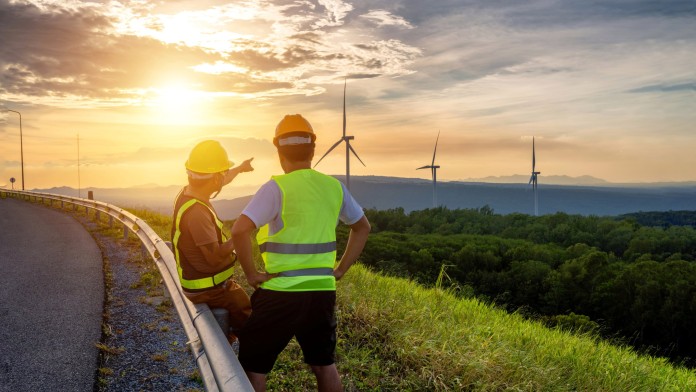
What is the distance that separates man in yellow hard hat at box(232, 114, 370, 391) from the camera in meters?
3.43

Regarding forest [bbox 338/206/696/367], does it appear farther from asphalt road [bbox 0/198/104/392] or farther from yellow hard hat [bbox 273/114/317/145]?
yellow hard hat [bbox 273/114/317/145]

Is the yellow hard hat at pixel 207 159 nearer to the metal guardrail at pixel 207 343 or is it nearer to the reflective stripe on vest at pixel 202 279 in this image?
the reflective stripe on vest at pixel 202 279

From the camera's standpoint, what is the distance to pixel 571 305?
48.2 metres

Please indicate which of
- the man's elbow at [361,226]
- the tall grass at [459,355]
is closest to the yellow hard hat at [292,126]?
the man's elbow at [361,226]

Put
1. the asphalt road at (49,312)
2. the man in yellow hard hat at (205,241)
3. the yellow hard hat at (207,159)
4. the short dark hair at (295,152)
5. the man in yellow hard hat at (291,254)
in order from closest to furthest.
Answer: the man in yellow hard hat at (291,254) < the short dark hair at (295,152) < the man in yellow hard hat at (205,241) < the yellow hard hat at (207,159) < the asphalt road at (49,312)

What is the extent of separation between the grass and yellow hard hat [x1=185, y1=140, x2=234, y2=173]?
1872 millimetres

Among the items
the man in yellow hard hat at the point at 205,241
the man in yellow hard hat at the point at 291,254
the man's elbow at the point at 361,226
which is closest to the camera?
the man in yellow hard hat at the point at 291,254

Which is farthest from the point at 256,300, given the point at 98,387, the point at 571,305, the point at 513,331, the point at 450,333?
the point at 571,305

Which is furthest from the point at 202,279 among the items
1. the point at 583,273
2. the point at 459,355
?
the point at 583,273

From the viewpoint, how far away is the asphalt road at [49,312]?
5246mm

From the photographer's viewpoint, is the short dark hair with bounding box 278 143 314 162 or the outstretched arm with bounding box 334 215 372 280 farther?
the outstretched arm with bounding box 334 215 372 280

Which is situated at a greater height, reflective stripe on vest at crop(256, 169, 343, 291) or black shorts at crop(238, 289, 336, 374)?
reflective stripe on vest at crop(256, 169, 343, 291)

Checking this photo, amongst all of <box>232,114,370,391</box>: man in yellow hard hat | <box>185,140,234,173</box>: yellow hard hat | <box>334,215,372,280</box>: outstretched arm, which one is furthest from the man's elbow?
<box>185,140,234,173</box>: yellow hard hat

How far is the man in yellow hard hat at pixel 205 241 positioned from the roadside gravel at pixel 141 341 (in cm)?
90
